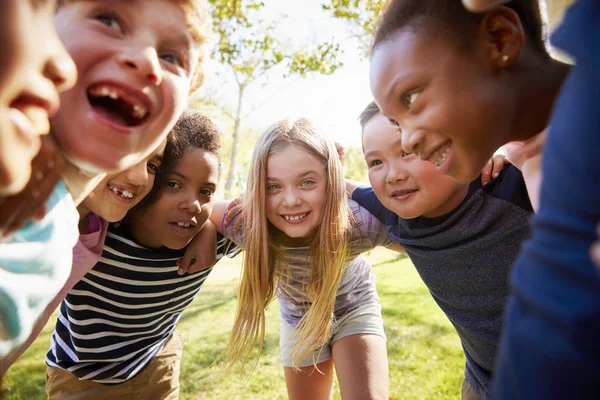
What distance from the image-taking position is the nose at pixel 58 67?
0.75m

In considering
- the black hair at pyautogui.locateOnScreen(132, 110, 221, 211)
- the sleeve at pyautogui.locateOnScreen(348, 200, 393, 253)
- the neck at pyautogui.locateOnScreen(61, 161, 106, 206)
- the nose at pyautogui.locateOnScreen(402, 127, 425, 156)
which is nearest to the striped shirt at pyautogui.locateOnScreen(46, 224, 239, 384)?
the black hair at pyautogui.locateOnScreen(132, 110, 221, 211)

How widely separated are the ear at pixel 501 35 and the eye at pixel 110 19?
112 cm

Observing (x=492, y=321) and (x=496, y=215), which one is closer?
(x=496, y=215)

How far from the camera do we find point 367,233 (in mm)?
3053

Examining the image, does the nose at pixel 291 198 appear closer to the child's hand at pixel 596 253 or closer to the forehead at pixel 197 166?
the forehead at pixel 197 166

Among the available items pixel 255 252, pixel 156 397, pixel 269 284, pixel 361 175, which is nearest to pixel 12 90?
pixel 255 252

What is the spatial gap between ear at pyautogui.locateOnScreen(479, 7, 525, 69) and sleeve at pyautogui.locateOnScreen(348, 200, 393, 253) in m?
1.80

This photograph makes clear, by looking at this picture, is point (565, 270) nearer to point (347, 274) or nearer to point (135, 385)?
point (347, 274)

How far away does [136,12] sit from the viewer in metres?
1.22

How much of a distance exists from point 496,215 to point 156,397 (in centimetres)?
274

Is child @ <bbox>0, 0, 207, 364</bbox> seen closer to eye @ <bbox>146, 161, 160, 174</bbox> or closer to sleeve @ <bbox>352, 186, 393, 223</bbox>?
eye @ <bbox>146, 161, 160, 174</bbox>

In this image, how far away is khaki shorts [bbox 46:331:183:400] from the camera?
2877mm

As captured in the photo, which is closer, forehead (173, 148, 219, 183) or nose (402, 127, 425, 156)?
nose (402, 127, 425, 156)

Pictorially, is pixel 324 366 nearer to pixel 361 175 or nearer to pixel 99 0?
pixel 99 0
